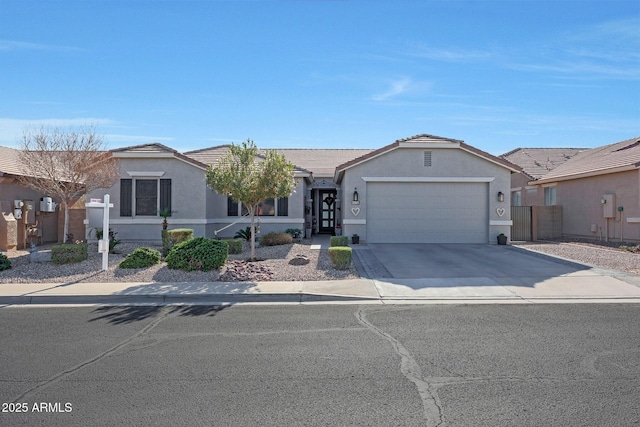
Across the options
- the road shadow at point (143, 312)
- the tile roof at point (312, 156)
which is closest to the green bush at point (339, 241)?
the road shadow at point (143, 312)

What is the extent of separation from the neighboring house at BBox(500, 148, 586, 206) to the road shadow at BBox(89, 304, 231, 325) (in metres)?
22.3

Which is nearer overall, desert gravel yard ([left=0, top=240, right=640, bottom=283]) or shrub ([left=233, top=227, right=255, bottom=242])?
desert gravel yard ([left=0, top=240, right=640, bottom=283])

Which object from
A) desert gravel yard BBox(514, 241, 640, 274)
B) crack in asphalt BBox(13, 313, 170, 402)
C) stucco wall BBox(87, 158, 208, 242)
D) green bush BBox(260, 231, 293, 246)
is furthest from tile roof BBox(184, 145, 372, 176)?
crack in asphalt BBox(13, 313, 170, 402)

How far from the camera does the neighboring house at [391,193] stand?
1912 cm

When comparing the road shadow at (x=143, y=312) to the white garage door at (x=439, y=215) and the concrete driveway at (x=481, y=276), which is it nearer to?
the concrete driveway at (x=481, y=276)

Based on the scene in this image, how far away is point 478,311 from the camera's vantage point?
851 cm

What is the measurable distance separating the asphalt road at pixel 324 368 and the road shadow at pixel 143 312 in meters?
0.07

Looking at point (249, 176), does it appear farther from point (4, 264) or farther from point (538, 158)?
point (538, 158)

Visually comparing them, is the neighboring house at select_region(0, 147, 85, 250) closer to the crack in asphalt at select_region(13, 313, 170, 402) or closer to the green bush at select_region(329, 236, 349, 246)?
the green bush at select_region(329, 236, 349, 246)

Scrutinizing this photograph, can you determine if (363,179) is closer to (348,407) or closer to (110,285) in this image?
(110,285)

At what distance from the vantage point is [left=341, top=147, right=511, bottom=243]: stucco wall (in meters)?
19.1

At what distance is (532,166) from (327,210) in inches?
490

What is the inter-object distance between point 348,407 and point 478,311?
4.73m

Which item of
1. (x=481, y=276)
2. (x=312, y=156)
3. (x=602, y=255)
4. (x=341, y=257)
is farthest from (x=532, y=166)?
(x=341, y=257)
